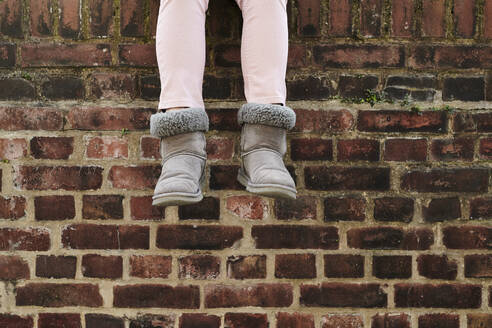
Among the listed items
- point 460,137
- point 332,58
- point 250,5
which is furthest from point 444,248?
point 250,5

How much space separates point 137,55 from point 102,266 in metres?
0.67

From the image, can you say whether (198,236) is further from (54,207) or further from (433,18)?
(433,18)

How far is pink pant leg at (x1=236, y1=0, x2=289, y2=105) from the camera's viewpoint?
3.86 feet

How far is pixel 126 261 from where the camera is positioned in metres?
1.42

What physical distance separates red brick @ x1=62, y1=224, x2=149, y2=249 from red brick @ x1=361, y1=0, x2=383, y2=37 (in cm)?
93

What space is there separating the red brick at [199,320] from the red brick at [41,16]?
996 millimetres

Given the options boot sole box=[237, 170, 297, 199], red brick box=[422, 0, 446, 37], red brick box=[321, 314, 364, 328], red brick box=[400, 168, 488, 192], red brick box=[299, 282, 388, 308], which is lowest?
red brick box=[321, 314, 364, 328]

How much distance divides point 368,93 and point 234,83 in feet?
1.39

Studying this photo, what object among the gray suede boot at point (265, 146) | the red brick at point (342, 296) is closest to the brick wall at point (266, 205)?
the red brick at point (342, 296)

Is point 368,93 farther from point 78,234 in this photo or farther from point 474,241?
point 78,234

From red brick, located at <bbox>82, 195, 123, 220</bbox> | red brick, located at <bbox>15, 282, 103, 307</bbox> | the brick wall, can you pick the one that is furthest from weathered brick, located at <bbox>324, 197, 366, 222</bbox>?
red brick, located at <bbox>15, 282, 103, 307</bbox>

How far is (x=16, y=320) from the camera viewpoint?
143 cm

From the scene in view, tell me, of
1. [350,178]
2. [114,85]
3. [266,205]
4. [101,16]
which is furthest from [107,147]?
[350,178]

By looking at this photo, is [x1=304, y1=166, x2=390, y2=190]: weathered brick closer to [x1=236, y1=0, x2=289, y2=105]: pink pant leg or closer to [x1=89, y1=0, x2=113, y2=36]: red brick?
[x1=236, y1=0, x2=289, y2=105]: pink pant leg
